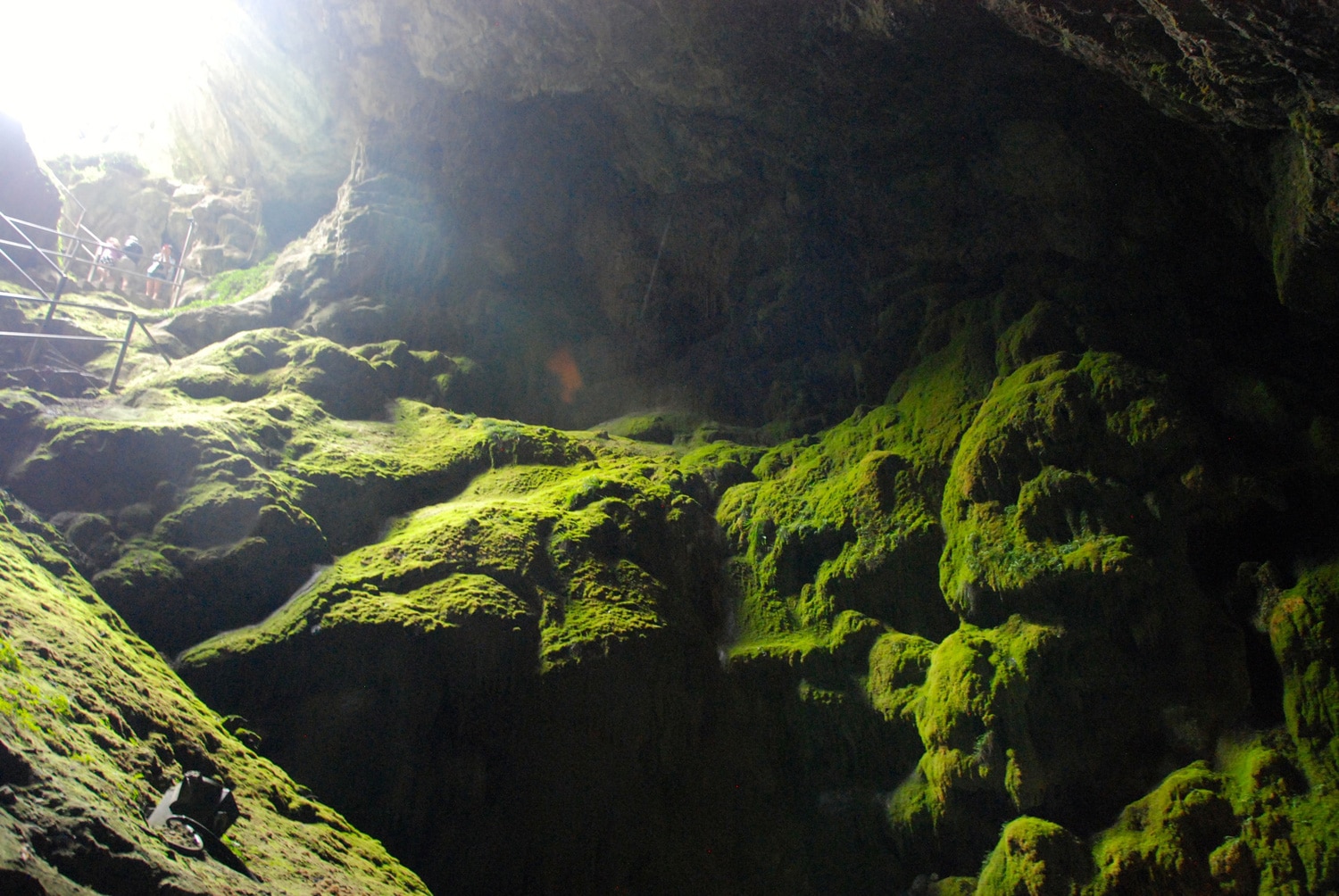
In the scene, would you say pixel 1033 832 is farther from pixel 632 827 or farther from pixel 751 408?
pixel 751 408

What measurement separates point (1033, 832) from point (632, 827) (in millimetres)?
3678

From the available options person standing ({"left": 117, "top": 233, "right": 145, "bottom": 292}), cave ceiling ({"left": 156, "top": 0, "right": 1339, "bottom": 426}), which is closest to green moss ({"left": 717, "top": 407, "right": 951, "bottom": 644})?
cave ceiling ({"left": 156, "top": 0, "right": 1339, "bottom": 426})

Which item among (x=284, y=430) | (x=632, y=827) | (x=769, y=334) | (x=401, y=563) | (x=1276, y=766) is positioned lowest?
(x=632, y=827)

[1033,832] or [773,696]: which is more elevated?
[773,696]

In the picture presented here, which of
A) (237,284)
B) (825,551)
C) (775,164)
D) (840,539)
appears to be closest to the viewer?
(840,539)

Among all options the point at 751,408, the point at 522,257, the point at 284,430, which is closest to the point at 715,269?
the point at 751,408

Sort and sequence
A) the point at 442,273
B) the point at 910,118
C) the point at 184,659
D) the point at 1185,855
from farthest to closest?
the point at 442,273, the point at 910,118, the point at 184,659, the point at 1185,855

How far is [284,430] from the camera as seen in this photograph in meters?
10.8

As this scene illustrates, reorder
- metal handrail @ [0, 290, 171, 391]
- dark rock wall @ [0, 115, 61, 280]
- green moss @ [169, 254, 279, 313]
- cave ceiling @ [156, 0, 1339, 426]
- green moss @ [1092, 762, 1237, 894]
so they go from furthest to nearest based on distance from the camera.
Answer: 1. green moss @ [169, 254, 279, 313]
2. dark rock wall @ [0, 115, 61, 280]
3. metal handrail @ [0, 290, 171, 391]
4. cave ceiling @ [156, 0, 1339, 426]
5. green moss @ [1092, 762, 1237, 894]

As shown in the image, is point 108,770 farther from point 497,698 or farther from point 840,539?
point 840,539

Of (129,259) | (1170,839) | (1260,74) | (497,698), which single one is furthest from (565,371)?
(1170,839)

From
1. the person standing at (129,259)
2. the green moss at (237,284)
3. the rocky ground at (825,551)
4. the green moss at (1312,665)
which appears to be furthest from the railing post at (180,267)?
the green moss at (1312,665)

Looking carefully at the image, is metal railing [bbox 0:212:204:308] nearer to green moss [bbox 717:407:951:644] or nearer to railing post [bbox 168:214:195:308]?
railing post [bbox 168:214:195:308]

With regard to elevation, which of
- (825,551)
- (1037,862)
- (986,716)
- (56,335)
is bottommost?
(1037,862)
